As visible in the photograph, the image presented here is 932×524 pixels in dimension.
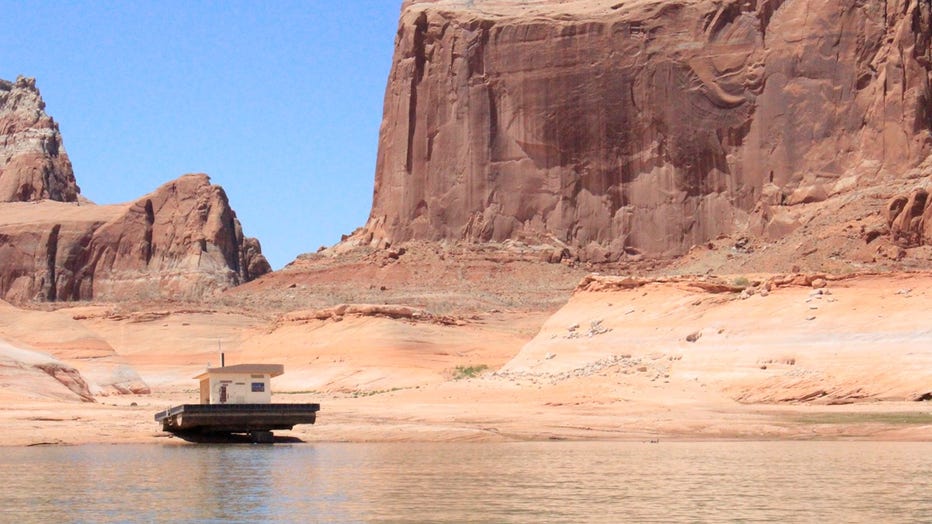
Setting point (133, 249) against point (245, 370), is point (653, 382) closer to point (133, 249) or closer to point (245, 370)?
point (245, 370)

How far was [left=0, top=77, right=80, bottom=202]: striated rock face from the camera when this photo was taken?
160500 mm

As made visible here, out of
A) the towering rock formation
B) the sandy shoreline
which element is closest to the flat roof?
the sandy shoreline

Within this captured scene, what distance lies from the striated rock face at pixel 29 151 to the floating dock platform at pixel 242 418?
129m

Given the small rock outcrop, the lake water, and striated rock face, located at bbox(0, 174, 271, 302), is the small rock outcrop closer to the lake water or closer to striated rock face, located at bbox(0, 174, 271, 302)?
the lake water

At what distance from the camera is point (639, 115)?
342 feet

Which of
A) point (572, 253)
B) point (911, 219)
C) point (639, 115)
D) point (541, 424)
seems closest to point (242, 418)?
point (541, 424)

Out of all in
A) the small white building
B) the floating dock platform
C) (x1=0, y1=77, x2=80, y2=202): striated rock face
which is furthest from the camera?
(x1=0, y1=77, x2=80, y2=202): striated rock face

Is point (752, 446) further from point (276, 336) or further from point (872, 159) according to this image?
point (872, 159)

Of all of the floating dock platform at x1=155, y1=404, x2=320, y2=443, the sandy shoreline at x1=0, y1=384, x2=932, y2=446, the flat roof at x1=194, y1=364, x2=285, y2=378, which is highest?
the flat roof at x1=194, y1=364, x2=285, y2=378

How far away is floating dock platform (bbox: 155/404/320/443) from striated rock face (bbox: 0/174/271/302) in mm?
95603

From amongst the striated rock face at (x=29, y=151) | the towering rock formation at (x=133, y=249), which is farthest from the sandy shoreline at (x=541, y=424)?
the striated rock face at (x=29, y=151)

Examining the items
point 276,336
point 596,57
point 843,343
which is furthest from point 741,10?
point 843,343

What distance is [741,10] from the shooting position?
332 ft

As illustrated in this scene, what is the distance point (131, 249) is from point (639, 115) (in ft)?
168
